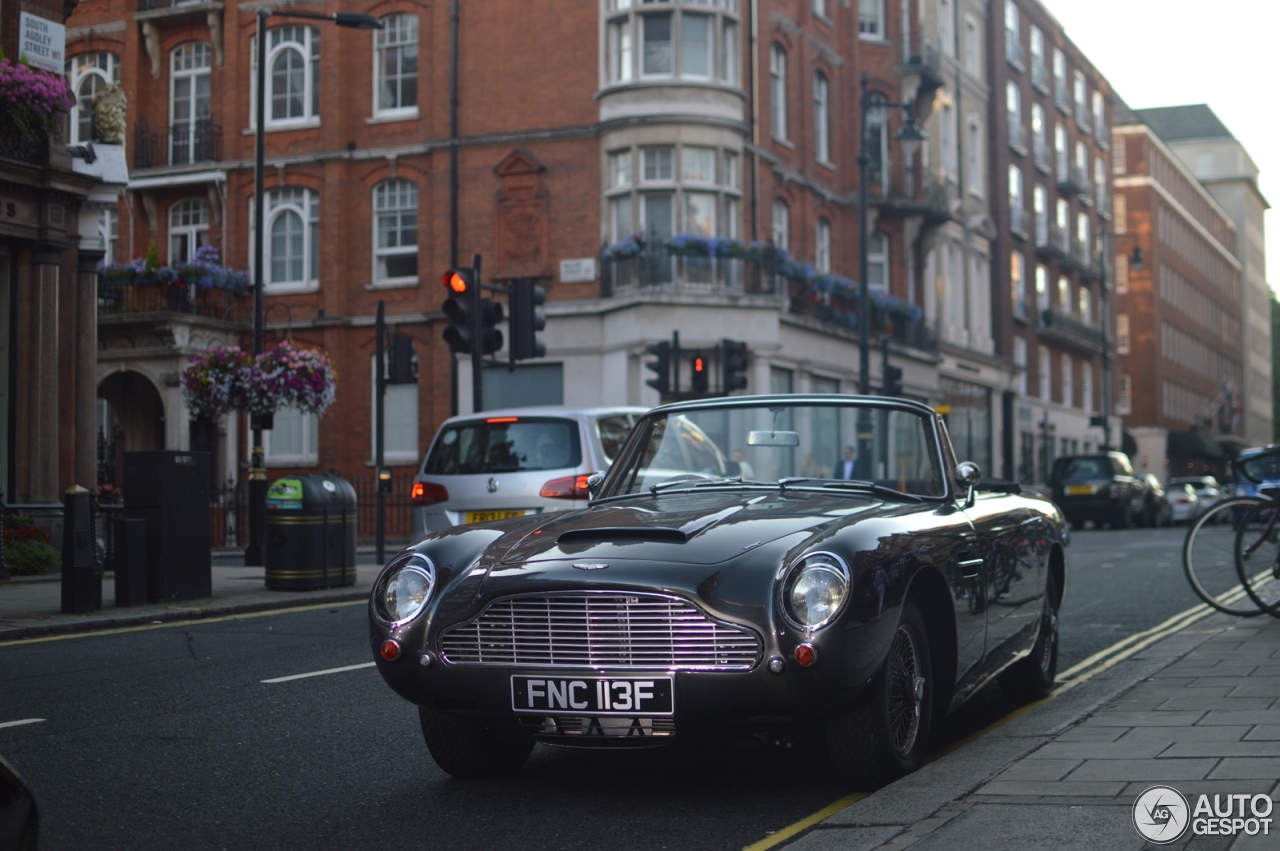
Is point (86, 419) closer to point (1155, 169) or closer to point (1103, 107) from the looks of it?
point (1103, 107)

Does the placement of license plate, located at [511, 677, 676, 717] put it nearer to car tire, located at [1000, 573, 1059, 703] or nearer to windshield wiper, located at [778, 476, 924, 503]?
windshield wiper, located at [778, 476, 924, 503]

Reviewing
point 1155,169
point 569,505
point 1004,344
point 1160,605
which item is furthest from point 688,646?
point 1155,169

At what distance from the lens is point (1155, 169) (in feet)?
290

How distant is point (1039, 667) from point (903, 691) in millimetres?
2531

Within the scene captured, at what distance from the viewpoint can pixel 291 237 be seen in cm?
3606

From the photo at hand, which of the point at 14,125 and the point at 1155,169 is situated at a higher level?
the point at 1155,169

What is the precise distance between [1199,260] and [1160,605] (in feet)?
310

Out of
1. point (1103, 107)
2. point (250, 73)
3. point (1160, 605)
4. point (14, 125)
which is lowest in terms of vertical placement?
point (1160, 605)

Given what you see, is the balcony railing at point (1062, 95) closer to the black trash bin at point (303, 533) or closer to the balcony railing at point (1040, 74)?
the balcony railing at point (1040, 74)

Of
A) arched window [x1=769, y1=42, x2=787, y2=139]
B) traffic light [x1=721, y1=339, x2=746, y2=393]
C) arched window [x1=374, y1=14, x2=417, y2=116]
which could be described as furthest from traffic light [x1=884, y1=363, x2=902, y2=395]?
arched window [x1=374, y1=14, x2=417, y2=116]

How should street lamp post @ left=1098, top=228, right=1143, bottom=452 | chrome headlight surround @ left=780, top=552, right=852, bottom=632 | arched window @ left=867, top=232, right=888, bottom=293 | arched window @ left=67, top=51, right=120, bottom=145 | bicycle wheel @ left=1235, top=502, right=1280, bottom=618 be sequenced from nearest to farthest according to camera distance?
chrome headlight surround @ left=780, top=552, right=852, bottom=632 → bicycle wheel @ left=1235, top=502, right=1280, bottom=618 → arched window @ left=67, top=51, right=120, bottom=145 → arched window @ left=867, top=232, right=888, bottom=293 → street lamp post @ left=1098, top=228, right=1143, bottom=452

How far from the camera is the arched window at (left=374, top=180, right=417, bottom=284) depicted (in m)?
35.4

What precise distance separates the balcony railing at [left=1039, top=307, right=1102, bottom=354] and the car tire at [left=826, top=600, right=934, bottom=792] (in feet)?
176

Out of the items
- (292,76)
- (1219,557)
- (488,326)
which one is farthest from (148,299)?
(1219,557)
